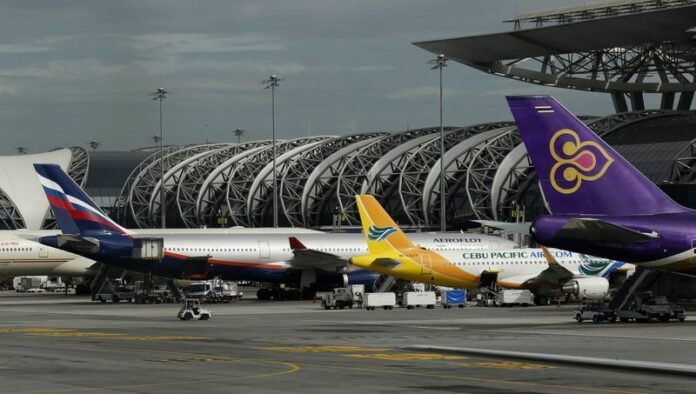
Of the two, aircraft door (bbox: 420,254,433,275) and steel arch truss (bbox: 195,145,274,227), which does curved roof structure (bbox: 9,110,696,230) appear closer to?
steel arch truss (bbox: 195,145,274,227)

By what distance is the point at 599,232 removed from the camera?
130 ft

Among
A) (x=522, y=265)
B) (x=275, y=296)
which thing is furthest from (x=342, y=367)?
(x=275, y=296)

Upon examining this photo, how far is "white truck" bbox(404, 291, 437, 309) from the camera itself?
215ft

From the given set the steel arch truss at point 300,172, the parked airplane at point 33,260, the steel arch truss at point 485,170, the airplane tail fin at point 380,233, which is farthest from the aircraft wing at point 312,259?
the steel arch truss at point 300,172

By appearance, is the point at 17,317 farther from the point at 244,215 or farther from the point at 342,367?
the point at 244,215

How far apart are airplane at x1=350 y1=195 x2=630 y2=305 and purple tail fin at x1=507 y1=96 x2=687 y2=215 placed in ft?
77.3

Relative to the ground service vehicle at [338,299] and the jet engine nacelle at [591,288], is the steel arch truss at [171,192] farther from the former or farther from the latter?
the jet engine nacelle at [591,288]

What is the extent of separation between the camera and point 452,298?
66.4 m

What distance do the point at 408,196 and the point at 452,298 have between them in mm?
57895

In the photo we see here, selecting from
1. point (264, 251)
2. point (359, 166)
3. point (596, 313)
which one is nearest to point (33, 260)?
point (264, 251)

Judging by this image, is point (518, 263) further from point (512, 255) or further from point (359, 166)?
point (359, 166)

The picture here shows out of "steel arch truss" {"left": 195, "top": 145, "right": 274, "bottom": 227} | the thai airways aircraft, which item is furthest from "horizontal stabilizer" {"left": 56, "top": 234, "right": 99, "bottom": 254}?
"steel arch truss" {"left": 195, "top": 145, "right": 274, "bottom": 227}

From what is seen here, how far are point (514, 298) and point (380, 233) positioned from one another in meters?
8.22

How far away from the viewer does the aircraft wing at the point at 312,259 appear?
76.6 metres
